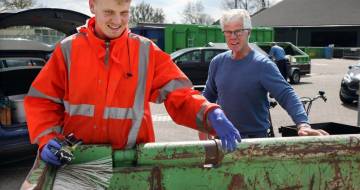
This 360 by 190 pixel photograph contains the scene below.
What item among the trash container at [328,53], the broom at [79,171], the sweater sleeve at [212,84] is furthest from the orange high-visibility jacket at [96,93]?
the trash container at [328,53]

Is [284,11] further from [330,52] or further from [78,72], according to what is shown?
[78,72]

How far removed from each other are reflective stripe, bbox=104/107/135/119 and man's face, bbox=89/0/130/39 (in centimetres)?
35

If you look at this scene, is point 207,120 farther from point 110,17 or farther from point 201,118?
point 110,17

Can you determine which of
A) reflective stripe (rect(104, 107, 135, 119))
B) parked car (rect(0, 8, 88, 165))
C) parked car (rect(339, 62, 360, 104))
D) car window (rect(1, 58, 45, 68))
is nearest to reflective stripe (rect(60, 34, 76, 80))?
reflective stripe (rect(104, 107, 135, 119))

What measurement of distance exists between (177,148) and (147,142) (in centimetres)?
20

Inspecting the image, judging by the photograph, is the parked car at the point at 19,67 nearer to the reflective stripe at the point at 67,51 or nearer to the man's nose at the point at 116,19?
the reflective stripe at the point at 67,51

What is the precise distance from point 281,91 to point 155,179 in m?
1.28

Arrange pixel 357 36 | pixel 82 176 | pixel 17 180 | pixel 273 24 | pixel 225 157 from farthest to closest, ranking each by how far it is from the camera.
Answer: pixel 273 24 < pixel 357 36 < pixel 17 180 < pixel 225 157 < pixel 82 176

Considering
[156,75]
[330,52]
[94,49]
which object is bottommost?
[330,52]

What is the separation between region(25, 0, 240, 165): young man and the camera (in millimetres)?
2270

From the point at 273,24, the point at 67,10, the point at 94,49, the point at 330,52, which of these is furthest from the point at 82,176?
the point at 273,24

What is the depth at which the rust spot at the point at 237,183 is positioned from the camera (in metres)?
2.43

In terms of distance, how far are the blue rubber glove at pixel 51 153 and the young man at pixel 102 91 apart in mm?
47

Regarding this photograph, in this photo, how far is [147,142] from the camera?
7.95ft
